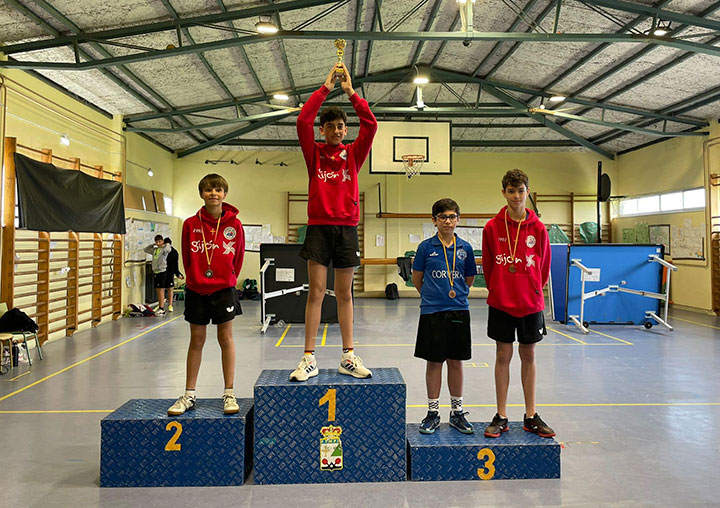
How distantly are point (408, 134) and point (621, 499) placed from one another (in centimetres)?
810

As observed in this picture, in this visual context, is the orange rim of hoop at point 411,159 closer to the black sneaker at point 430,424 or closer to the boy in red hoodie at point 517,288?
the boy in red hoodie at point 517,288

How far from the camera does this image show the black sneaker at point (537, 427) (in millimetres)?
2619

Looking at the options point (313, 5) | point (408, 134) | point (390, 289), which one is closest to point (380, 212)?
point (390, 289)

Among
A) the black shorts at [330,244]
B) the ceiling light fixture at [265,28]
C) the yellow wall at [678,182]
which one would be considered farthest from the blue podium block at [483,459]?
the yellow wall at [678,182]

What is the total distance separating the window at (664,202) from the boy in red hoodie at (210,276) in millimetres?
10155

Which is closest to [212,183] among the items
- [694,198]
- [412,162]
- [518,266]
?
[518,266]

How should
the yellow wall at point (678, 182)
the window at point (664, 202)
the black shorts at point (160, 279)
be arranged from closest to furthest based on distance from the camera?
the black shorts at point (160, 279), the yellow wall at point (678, 182), the window at point (664, 202)

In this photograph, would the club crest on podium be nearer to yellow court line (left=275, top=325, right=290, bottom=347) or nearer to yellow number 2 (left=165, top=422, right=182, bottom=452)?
yellow number 2 (left=165, top=422, right=182, bottom=452)

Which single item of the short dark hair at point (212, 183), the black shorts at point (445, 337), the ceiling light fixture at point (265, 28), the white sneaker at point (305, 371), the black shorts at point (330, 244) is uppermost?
the ceiling light fixture at point (265, 28)

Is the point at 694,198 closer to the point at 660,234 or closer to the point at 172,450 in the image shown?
the point at 660,234

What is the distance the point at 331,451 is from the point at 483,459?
83 cm

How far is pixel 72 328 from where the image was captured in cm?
700

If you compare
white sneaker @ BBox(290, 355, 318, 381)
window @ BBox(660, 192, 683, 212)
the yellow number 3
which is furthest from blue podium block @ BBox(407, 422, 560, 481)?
window @ BBox(660, 192, 683, 212)

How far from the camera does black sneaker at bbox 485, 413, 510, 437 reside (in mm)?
2588
